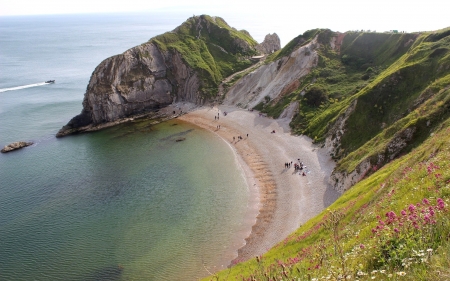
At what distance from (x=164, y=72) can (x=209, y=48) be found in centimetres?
2138

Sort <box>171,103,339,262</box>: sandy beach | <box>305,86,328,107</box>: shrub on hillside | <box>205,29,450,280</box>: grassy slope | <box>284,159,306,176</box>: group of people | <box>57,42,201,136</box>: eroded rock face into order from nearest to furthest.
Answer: <box>205,29,450,280</box>: grassy slope → <box>171,103,339,262</box>: sandy beach → <box>284,159,306,176</box>: group of people → <box>305,86,328,107</box>: shrub on hillside → <box>57,42,201,136</box>: eroded rock face

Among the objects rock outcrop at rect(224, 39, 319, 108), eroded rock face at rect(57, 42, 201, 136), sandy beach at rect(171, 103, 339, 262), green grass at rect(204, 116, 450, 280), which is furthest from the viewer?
eroded rock face at rect(57, 42, 201, 136)

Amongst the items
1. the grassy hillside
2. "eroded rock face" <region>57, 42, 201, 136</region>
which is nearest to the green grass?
"eroded rock face" <region>57, 42, 201, 136</region>

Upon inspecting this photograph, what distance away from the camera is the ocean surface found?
A: 3972cm

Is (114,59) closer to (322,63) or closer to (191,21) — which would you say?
(191,21)

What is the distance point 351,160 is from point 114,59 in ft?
246

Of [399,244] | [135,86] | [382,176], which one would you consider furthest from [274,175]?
[135,86]

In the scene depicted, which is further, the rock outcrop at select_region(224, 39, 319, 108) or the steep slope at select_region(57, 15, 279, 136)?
the steep slope at select_region(57, 15, 279, 136)

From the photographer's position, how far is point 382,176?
33781 mm

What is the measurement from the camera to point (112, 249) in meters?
41.9

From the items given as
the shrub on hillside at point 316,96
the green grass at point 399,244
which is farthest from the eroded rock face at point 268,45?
the green grass at point 399,244

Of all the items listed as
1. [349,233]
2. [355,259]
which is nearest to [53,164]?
[349,233]

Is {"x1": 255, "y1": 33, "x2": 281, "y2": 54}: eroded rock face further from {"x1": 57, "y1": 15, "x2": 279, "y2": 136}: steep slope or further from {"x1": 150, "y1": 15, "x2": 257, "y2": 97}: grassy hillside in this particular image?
{"x1": 150, "y1": 15, "x2": 257, "y2": 97}: grassy hillside

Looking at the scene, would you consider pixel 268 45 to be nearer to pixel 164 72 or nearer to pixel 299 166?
pixel 164 72
